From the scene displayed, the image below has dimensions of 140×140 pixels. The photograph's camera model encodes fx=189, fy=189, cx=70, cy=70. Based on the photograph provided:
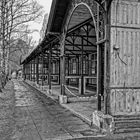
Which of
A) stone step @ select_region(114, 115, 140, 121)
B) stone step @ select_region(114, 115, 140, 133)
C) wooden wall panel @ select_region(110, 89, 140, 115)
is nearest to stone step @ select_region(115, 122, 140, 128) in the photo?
stone step @ select_region(114, 115, 140, 133)

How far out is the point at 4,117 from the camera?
22.4ft

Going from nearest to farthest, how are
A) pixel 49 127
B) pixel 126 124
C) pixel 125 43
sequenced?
pixel 126 124 < pixel 125 43 < pixel 49 127

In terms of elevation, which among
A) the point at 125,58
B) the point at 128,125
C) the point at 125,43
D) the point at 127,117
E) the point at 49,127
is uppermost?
the point at 125,43

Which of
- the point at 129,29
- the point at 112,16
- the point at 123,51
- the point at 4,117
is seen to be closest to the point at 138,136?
the point at 123,51

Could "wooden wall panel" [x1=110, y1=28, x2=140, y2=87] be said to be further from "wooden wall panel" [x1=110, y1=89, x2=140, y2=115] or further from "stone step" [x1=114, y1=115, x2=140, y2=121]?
"stone step" [x1=114, y1=115, x2=140, y2=121]

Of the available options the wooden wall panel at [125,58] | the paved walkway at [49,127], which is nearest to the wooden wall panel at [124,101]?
the wooden wall panel at [125,58]

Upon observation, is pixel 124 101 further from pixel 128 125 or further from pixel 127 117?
pixel 128 125

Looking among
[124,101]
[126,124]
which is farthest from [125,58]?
[126,124]

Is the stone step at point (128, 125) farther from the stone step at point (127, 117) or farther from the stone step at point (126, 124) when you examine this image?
the stone step at point (127, 117)

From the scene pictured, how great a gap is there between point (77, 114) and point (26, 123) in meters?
1.94

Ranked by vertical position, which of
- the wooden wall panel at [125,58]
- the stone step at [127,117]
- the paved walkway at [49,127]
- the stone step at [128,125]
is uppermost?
the wooden wall panel at [125,58]

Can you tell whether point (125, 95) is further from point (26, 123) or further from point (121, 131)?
point (26, 123)

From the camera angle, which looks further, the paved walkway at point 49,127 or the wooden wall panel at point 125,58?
the wooden wall panel at point 125,58

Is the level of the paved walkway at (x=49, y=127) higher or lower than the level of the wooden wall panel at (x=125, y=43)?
lower
